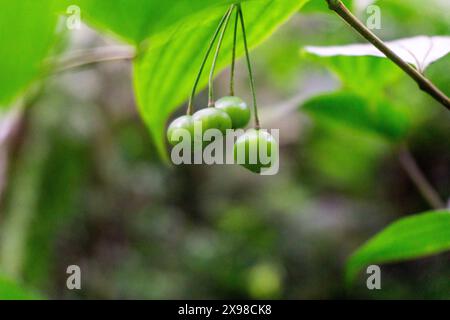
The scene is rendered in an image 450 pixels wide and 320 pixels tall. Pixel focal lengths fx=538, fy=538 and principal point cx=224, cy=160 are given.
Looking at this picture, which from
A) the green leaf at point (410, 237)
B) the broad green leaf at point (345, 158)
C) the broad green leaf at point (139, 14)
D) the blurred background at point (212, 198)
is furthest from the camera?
the broad green leaf at point (345, 158)

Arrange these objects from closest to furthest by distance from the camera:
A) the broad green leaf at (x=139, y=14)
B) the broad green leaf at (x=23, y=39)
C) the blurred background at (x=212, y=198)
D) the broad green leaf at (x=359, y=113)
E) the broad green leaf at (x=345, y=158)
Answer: the broad green leaf at (x=23, y=39), the broad green leaf at (x=139, y=14), the broad green leaf at (x=359, y=113), the blurred background at (x=212, y=198), the broad green leaf at (x=345, y=158)

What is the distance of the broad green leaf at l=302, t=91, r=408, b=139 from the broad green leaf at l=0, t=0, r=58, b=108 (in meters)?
0.55

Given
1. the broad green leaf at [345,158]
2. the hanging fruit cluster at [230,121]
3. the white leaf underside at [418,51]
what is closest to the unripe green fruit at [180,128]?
the hanging fruit cluster at [230,121]

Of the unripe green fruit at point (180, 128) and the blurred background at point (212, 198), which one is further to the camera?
the blurred background at point (212, 198)

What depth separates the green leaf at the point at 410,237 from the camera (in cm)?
61

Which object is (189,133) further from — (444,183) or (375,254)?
(444,183)

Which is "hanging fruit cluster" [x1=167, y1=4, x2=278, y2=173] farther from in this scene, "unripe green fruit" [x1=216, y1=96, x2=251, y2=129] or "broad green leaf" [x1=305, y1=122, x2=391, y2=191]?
"broad green leaf" [x1=305, y1=122, x2=391, y2=191]

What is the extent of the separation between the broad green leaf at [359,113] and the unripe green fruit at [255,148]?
331 millimetres

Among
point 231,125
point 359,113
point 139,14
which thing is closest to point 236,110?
point 231,125

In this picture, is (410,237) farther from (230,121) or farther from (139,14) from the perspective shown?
(139,14)

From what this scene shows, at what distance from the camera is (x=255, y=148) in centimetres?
48

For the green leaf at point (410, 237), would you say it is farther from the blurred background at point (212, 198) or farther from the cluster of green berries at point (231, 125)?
the blurred background at point (212, 198)
